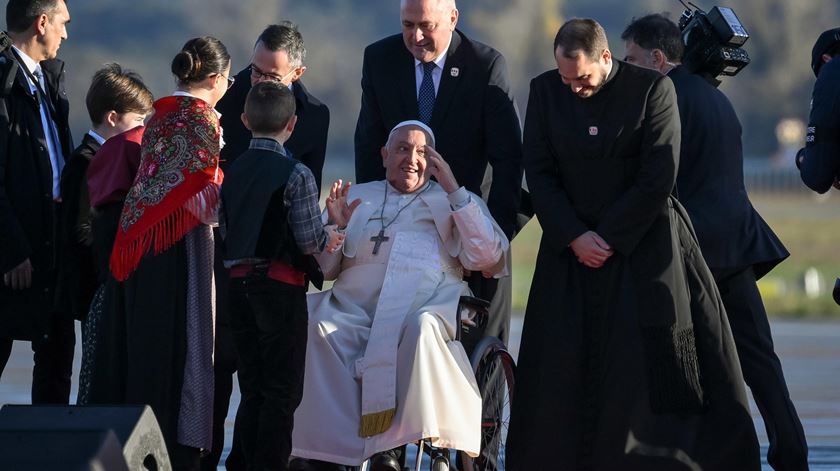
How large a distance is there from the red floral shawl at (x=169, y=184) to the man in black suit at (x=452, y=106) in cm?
108

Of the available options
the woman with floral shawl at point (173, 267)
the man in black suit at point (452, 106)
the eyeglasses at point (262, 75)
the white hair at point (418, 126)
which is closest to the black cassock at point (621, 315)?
the white hair at point (418, 126)

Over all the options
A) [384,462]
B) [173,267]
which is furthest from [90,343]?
[384,462]

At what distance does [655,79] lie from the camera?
5789 mm

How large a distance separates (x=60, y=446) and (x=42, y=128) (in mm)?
2325

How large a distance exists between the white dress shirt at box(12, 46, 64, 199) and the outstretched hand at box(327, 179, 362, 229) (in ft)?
3.85

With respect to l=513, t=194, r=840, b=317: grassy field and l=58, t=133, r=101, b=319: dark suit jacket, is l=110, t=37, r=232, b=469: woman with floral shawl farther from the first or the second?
l=513, t=194, r=840, b=317: grassy field

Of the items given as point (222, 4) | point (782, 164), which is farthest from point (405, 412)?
point (222, 4)

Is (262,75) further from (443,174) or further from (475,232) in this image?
(475,232)

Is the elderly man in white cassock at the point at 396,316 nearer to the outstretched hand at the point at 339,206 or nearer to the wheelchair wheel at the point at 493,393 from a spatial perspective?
the outstretched hand at the point at 339,206

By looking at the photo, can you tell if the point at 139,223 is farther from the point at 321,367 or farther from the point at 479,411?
the point at 479,411

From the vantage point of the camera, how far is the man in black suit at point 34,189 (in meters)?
6.18

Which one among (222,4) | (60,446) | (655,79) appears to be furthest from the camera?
(222,4)

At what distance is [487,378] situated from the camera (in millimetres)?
6027

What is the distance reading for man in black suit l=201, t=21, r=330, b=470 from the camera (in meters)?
6.13
